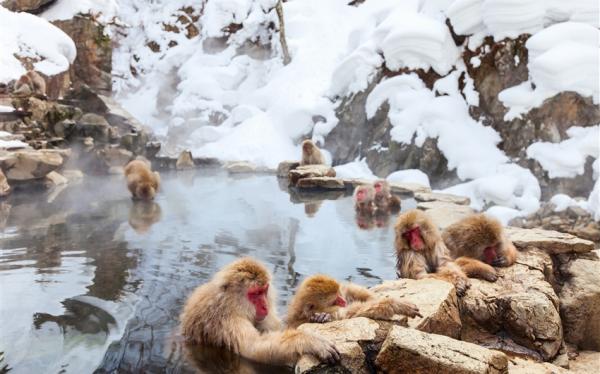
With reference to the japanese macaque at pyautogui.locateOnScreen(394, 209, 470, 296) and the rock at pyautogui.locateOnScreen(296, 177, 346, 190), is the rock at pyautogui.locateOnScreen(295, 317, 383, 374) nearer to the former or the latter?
the japanese macaque at pyautogui.locateOnScreen(394, 209, 470, 296)

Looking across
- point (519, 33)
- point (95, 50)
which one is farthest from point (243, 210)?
point (95, 50)

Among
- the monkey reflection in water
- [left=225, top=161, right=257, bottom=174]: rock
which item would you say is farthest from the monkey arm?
[left=225, top=161, right=257, bottom=174]: rock

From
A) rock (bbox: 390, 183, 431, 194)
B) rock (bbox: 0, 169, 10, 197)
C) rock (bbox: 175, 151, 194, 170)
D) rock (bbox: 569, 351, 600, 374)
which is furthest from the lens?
rock (bbox: 175, 151, 194, 170)

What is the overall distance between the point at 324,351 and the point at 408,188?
7.10 metres

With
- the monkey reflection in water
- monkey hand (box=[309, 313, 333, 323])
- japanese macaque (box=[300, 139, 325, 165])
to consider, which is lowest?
monkey hand (box=[309, 313, 333, 323])

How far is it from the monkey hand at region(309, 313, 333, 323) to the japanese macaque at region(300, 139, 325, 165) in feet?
25.8

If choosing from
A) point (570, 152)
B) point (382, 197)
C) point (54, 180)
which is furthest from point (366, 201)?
point (54, 180)

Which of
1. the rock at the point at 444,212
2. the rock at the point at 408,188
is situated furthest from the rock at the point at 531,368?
the rock at the point at 408,188

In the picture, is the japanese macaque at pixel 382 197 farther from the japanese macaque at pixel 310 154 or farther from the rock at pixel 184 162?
the rock at pixel 184 162

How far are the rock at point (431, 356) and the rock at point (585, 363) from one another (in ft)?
3.95

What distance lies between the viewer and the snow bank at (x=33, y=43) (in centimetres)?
1274

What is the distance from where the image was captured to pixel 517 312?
108 inches

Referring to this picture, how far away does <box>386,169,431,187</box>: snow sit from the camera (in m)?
10.0

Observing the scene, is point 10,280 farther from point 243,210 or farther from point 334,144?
point 334,144
